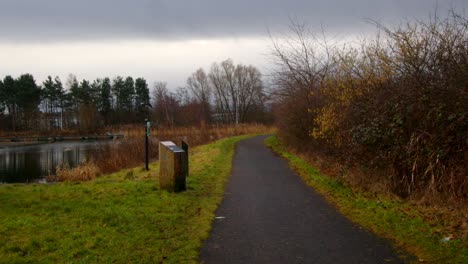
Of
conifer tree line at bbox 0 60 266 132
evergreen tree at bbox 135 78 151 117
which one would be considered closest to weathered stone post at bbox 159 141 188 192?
conifer tree line at bbox 0 60 266 132

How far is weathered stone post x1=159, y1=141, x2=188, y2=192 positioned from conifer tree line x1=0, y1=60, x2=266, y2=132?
61270mm

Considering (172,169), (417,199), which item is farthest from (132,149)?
(417,199)

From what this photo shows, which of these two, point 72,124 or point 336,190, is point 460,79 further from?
point 72,124

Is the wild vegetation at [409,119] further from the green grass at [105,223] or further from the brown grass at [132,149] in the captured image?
the brown grass at [132,149]

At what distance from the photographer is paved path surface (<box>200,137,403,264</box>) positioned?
18.6 feet

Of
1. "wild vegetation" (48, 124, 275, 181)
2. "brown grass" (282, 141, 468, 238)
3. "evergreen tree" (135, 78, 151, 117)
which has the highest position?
"evergreen tree" (135, 78, 151, 117)

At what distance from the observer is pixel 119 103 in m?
98.4

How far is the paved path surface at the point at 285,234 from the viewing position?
18.6 feet

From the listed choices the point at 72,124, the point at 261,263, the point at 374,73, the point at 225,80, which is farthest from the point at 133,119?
the point at 261,263

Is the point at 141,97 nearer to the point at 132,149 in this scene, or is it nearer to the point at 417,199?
the point at 132,149

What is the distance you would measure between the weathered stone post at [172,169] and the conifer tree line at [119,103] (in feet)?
201

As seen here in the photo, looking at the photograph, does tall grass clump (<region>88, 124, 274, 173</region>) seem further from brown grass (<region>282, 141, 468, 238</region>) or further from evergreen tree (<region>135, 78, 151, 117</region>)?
evergreen tree (<region>135, 78, 151, 117</region>)

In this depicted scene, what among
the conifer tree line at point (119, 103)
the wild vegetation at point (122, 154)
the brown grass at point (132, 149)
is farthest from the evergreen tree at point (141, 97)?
the brown grass at point (132, 149)

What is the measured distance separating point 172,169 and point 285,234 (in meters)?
4.39
